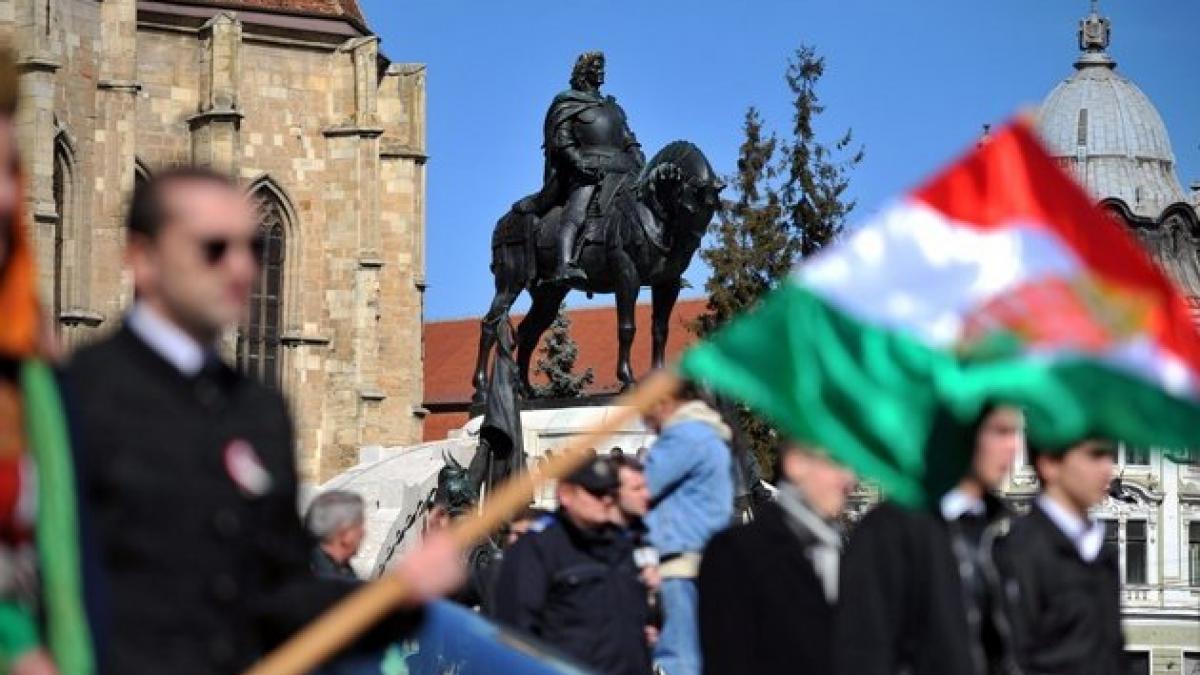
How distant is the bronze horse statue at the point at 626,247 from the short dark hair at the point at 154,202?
19253mm

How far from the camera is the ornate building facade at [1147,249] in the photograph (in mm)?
71875

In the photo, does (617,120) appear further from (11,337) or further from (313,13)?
(313,13)

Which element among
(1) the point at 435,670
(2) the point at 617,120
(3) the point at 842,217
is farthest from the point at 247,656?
(3) the point at 842,217

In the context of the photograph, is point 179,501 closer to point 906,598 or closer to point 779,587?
point 906,598

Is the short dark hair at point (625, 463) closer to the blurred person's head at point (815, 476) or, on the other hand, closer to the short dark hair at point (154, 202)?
the blurred person's head at point (815, 476)

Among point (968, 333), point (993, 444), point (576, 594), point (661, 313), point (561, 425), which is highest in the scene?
point (661, 313)

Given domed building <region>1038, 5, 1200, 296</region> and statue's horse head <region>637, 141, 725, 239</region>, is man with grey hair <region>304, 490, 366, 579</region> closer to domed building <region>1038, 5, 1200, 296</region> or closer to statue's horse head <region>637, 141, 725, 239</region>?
statue's horse head <region>637, 141, 725, 239</region>

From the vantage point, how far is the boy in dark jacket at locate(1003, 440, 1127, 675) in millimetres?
8438

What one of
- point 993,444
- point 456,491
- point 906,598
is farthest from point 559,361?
point 906,598

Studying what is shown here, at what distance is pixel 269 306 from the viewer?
68.0 meters

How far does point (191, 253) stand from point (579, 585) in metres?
5.98

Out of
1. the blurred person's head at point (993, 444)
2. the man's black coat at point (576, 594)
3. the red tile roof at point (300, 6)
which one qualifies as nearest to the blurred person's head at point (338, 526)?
the man's black coat at point (576, 594)

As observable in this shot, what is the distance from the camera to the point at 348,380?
68.0 metres

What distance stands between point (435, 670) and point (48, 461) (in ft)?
21.0
